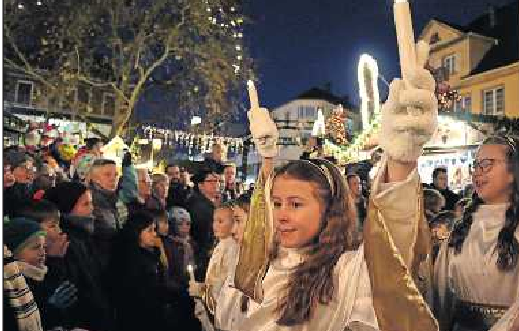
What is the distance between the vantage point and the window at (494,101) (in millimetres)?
2087

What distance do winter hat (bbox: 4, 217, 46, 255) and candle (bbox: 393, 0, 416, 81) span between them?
4.37 feet

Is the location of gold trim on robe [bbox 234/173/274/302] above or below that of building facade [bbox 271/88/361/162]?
below

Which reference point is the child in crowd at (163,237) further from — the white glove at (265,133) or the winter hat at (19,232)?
the white glove at (265,133)

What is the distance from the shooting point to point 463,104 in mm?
2326

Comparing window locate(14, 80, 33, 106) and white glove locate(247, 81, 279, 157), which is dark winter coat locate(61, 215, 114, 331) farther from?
white glove locate(247, 81, 279, 157)

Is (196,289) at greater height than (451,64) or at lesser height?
lesser

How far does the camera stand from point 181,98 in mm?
2762

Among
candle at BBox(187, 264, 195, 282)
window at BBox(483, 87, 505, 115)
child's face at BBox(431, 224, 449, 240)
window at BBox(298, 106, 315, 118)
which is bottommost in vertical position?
candle at BBox(187, 264, 195, 282)

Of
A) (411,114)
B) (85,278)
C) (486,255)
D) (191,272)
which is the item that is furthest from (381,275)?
(85,278)

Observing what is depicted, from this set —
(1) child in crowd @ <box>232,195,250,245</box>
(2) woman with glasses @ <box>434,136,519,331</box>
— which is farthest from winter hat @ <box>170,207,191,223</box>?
(2) woman with glasses @ <box>434,136,519,331</box>

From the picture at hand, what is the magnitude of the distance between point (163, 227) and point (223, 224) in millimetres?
413

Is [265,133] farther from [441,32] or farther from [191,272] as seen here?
[441,32]

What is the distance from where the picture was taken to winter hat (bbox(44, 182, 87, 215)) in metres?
2.22

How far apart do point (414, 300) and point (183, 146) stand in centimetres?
146
